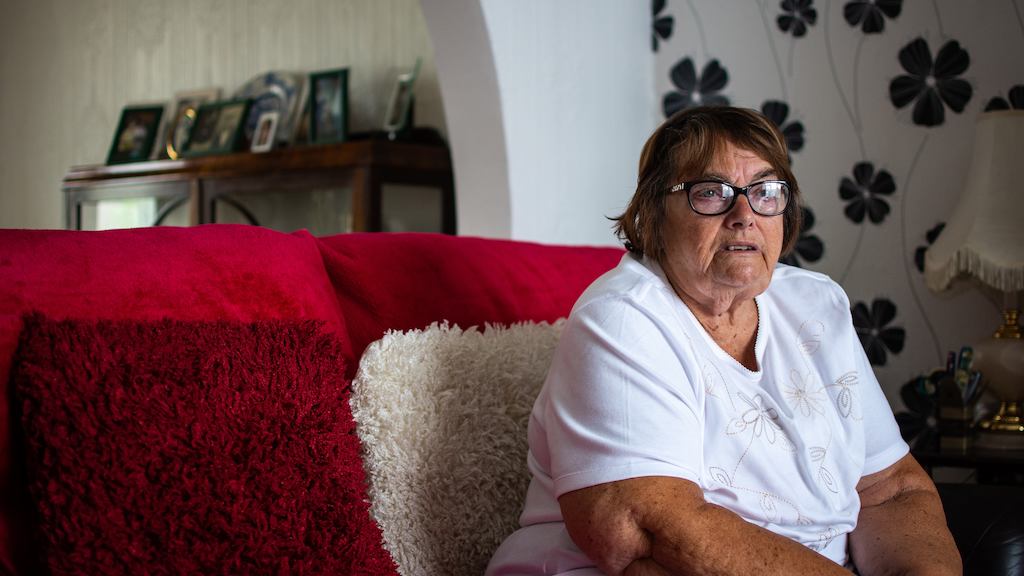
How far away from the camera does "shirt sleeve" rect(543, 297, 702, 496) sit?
1135 mm

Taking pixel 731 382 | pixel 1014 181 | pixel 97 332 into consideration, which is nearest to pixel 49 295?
pixel 97 332

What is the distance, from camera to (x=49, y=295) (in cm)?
109

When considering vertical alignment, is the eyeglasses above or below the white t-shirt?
above

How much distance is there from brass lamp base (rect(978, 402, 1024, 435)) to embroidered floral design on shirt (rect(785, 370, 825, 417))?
1.13 metres

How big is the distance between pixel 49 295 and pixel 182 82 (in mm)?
3728

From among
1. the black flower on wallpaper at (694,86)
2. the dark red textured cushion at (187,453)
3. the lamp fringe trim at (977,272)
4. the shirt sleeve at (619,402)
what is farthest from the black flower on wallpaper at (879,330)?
the dark red textured cushion at (187,453)

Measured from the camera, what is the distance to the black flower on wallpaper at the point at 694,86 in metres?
3.00

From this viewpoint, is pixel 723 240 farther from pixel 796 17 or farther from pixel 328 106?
pixel 328 106

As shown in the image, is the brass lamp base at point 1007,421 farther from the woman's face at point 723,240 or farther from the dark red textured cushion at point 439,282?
the woman's face at point 723,240

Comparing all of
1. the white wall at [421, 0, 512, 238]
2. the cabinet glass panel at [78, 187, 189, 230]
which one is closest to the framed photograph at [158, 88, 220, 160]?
the cabinet glass panel at [78, 187, 189, 230]

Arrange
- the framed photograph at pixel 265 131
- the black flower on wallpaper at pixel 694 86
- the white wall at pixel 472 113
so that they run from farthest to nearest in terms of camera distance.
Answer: the framed photograph at pixel 265 131, the black flower on wallpaper at pixel 694 86, the white wall at pixel 472 113

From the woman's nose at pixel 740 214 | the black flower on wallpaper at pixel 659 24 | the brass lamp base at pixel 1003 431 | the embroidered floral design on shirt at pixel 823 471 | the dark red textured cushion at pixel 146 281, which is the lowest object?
the brass lamp base at pixel 1003 431

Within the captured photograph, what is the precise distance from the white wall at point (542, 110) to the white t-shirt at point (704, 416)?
1218 millimetres

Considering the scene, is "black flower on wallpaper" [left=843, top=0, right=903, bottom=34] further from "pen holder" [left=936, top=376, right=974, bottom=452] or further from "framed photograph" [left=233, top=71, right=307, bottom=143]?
"framed photograph" [left=233, top=71, right=307, bottom=143]
